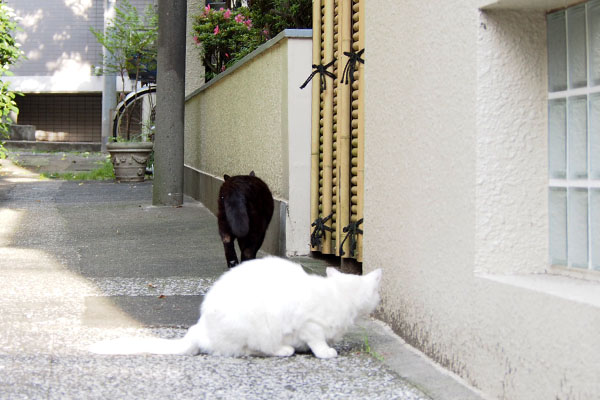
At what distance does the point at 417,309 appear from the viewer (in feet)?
12.5

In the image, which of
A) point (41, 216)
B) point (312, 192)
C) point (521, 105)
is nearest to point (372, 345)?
point (521, 105)

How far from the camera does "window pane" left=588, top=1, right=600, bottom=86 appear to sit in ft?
9.27

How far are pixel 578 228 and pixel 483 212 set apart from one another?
37 centimetres

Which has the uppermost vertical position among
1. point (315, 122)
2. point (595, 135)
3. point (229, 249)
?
point (315, 122)

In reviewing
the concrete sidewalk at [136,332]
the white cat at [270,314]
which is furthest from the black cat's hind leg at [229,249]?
the white cat at [270,314]

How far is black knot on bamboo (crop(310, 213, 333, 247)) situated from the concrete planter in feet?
30.2

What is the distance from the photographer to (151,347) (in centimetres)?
377

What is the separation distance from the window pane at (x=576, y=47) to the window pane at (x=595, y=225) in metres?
0.42

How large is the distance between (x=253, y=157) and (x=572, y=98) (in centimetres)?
531

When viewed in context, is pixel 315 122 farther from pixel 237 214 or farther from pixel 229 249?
pixel 229 249

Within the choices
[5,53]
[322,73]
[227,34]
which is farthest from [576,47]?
[227,34]

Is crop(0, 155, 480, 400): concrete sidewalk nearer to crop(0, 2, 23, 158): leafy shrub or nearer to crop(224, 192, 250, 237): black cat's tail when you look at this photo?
crop(224, 192, 250, 237): black cat's tail

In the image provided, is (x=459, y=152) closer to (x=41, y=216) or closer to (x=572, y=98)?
(x=572, y=98)

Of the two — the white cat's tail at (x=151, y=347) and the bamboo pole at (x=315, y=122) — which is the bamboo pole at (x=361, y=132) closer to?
the bamboo pole at (x=315, y=122)
